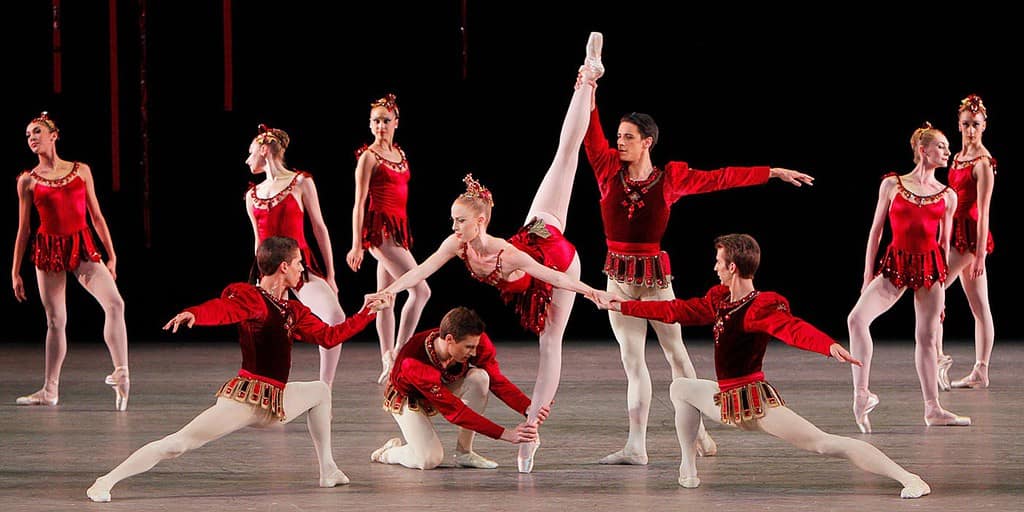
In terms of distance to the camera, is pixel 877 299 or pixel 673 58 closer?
pixel 877 299

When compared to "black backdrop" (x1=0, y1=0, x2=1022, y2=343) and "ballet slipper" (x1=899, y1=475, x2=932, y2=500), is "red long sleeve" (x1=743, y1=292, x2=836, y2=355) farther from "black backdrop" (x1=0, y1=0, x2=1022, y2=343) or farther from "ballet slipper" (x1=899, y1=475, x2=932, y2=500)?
"black backdrop" (x1=0, y1=0, x2=1022, y2=343)

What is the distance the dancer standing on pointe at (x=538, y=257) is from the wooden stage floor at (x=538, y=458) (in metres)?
0.40

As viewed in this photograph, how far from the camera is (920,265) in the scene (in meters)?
5.38

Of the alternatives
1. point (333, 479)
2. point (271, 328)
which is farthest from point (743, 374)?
point (271, 328)

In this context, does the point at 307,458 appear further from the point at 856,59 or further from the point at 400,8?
the point at 856,59

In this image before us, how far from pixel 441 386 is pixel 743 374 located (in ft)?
3.14

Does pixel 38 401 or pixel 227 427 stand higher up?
pixel 227 427

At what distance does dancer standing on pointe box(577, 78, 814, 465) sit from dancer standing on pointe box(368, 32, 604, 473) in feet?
0.31

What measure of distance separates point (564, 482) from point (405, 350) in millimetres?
706

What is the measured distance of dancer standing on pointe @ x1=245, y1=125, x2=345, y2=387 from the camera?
5.70m

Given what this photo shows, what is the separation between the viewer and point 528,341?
29.0ft

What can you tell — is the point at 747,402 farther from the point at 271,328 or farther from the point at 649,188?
the point at 271,328

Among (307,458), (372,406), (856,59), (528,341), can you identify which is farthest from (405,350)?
(856,59)

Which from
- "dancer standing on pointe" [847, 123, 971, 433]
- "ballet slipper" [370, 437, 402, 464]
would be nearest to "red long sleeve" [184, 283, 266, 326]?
"ballet slipper" [370, 437, 402, 464]
